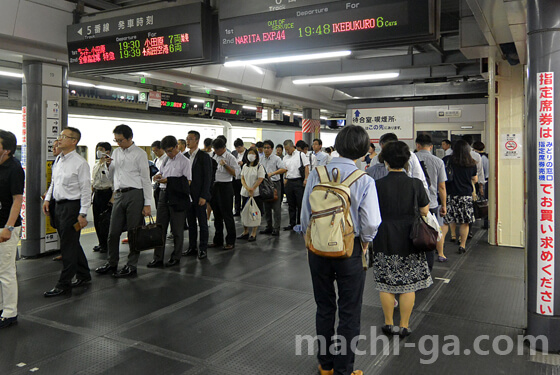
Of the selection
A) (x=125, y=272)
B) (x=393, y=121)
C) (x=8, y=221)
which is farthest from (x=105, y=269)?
(x=393, y=121)

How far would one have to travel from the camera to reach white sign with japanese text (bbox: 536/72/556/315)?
323 cm

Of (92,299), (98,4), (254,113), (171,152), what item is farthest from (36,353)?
(254,113)

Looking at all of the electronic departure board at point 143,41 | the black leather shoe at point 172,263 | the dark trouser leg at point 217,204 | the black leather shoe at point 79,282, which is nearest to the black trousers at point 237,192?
the dark trouser leg at point 217,204

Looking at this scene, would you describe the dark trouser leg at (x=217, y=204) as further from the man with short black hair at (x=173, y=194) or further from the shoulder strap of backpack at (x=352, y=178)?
the shoulder strap of backpack at (x=352, y=178)

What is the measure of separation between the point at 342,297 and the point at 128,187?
3373 mm

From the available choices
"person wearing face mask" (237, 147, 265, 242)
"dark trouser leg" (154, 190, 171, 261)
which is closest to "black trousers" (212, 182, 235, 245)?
"person wearing face mask" (237, 147, 265, 242)

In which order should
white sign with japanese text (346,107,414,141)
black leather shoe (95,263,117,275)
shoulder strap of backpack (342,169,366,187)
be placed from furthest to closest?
1. white sign with japanese text (346,107,414,141)
2. black leather shoe (95,263,117,275)
3. shoulder strap of backpack (342,169,366,187)

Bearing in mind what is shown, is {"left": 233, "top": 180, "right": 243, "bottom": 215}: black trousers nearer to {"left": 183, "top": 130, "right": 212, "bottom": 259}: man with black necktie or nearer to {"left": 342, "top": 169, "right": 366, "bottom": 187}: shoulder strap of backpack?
{"left": 183, "top": 130, "right": 212, "bottom": 259}: man with black necktie

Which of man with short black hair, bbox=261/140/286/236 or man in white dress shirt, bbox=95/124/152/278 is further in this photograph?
man with short black hair, bbox=261/140/286/236

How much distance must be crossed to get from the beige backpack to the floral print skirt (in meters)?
1.05

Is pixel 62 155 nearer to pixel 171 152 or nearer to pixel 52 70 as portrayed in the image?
pixel 171 152

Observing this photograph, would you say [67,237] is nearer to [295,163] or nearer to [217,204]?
[217,204]

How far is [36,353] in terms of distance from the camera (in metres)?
3.22

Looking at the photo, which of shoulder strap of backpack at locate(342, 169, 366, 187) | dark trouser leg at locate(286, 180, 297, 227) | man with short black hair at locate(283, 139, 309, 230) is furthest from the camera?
dark trouser leg at locate(286, 180, 297, 227)
